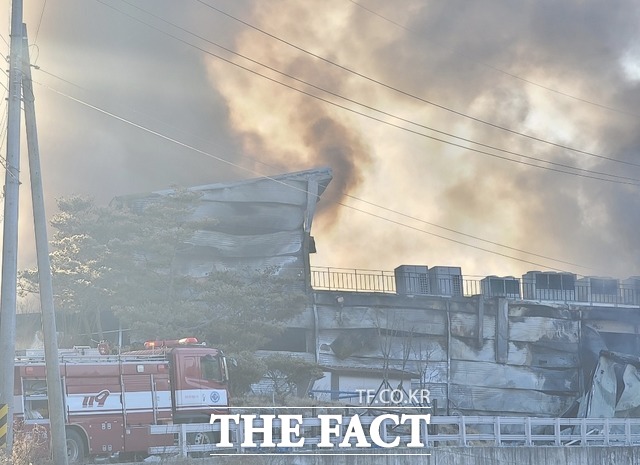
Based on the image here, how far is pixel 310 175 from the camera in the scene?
44094 mm

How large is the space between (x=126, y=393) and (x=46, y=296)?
551 cm

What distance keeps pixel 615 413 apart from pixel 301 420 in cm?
2243

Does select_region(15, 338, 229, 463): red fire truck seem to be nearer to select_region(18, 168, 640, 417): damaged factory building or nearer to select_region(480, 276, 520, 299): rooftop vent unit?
select_region(18, 168, 640, 417): damaged factory building

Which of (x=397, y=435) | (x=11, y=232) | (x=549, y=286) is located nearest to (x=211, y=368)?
(x=397, y=435)

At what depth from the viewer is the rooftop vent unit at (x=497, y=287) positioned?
46.4 meters

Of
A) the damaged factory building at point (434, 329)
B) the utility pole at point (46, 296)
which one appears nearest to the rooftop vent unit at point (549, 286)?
the damaged factory building at point (434, 329)

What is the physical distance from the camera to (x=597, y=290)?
157 ft

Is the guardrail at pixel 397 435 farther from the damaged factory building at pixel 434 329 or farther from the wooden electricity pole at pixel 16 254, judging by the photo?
the damaged factory building at pixel 434 329

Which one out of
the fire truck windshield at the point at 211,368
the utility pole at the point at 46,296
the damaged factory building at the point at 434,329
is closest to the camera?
the utility pole at the point at 46,296

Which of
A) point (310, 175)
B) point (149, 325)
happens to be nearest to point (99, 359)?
point (149, 325)

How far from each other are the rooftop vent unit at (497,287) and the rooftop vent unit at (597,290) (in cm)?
352

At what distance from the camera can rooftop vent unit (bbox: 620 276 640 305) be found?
1893 inches

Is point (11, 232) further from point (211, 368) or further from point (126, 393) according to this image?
point (211, 368)

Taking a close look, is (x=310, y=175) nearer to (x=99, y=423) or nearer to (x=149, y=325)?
(x=149, y=325)
